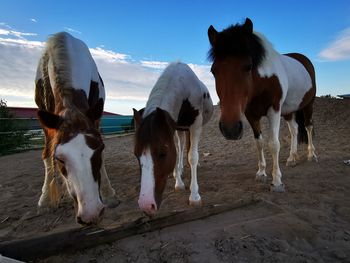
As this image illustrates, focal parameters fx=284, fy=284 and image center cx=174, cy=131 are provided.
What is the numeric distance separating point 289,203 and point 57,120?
3056mm

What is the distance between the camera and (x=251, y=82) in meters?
3.96

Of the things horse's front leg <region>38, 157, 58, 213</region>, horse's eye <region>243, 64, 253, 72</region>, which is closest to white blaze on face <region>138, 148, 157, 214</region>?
horse's front leg <region>38, 157, 58, 213</region>

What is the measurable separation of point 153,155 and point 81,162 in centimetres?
67

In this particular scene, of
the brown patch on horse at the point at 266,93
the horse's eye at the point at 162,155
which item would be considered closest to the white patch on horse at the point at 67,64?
the horse's eye at the point at 162,155

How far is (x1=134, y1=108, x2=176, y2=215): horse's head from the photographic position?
8.81ft

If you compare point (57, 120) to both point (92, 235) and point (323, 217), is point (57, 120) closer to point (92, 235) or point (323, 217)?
point (92, 235)

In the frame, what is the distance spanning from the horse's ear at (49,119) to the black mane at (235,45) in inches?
86.7

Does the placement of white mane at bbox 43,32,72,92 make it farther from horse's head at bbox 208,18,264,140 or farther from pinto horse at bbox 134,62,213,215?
horse's head at bbox 208,18,264,140

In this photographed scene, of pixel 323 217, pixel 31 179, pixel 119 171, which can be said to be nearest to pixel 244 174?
pixel 323 217

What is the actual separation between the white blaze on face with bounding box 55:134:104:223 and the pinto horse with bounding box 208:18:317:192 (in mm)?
1708

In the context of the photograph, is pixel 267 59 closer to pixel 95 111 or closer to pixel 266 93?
pixel 266 93

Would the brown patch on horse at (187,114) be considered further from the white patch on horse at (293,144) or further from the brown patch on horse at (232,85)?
the white patch on horse at (293,144)

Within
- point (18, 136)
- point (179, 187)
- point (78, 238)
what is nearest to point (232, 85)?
point (179, 187)

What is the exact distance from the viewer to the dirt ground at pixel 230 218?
8.29 feet
